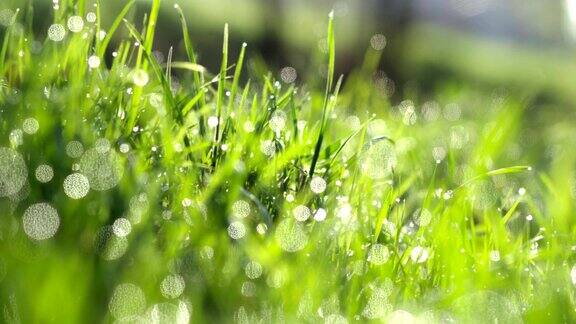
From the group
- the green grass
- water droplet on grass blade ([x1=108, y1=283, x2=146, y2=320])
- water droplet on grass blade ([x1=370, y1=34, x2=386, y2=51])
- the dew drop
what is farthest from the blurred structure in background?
water droplet on grass blade ([x1=108, y1=283, x2=146, y2=320])

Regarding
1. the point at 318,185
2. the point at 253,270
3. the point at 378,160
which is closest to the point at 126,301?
the point at 253,270

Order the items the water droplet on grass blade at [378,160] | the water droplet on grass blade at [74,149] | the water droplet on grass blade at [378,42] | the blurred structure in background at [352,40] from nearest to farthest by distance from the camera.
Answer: the water droplet on grass blade at [74,149]
the water droplet on grass blade at [378,160]
the blurred structure in background at [352,40]
the water droplet on grass blade at [378,42]

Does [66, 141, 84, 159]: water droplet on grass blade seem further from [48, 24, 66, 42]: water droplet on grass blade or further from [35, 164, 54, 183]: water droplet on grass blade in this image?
[48, 24, 66, 42]: water droplet on grass blade

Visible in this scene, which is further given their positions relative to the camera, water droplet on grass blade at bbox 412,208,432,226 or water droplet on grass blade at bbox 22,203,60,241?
water droplet on grass blade at bbox 412,208,432,226

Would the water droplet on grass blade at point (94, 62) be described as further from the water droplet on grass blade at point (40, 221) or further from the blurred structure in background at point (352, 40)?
the blurred structure in background at point (352, 40)

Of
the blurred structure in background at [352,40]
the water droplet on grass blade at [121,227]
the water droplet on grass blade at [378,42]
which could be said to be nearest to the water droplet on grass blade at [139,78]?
the water droplet on grass blade at [121,227]

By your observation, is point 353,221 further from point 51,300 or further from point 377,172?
point 51,300

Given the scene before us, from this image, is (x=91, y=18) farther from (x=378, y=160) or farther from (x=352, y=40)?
(x=352, y=40)

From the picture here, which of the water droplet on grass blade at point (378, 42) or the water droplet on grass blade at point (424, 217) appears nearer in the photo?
the water droplet on grass blade at point (424, 217)

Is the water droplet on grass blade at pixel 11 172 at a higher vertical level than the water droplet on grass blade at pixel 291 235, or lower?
higher
